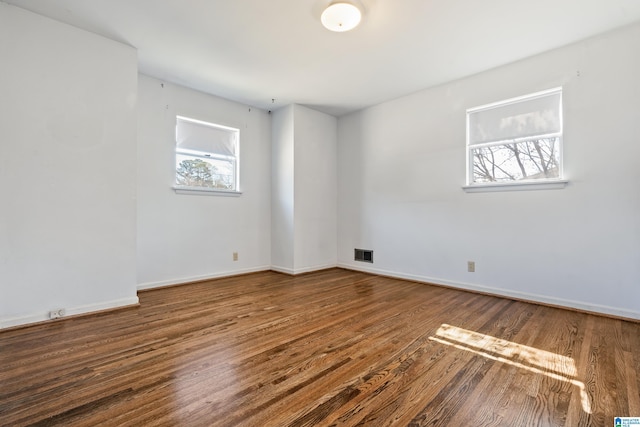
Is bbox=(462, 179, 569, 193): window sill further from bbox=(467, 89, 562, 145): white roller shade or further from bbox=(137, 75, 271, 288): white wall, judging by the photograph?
bbox=(137, 75, 271, 288): white wall

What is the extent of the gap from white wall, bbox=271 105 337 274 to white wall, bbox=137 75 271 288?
0.76ft

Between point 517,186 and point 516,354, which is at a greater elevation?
point 517,186

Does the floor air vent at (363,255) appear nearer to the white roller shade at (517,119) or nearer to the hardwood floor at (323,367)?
the hardwood floor at (323,367)

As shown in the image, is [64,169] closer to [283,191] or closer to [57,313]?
[57,313]

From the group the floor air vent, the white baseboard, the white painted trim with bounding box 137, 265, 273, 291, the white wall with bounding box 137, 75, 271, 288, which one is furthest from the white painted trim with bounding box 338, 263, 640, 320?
the white wall with bounding box 137, 75, 271, 288

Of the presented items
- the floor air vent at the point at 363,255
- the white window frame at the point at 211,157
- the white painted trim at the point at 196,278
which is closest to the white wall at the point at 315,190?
the floor air vent at the point at 363,255

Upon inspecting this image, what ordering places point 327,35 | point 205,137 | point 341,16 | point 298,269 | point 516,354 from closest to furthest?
point 516,354 < point 341,16 < point 327,35 < point 205,137 < point 298,269

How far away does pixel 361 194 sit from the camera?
15.6 feet

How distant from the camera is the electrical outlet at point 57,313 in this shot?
2.52 m

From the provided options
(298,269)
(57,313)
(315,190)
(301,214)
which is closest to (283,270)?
(298,269)

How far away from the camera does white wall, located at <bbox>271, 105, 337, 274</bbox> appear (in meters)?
4.55

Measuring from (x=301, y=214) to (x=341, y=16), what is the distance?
2.80m

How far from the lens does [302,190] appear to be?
4.62 meters

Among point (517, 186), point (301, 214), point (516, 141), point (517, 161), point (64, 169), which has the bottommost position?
point (301, 214)
